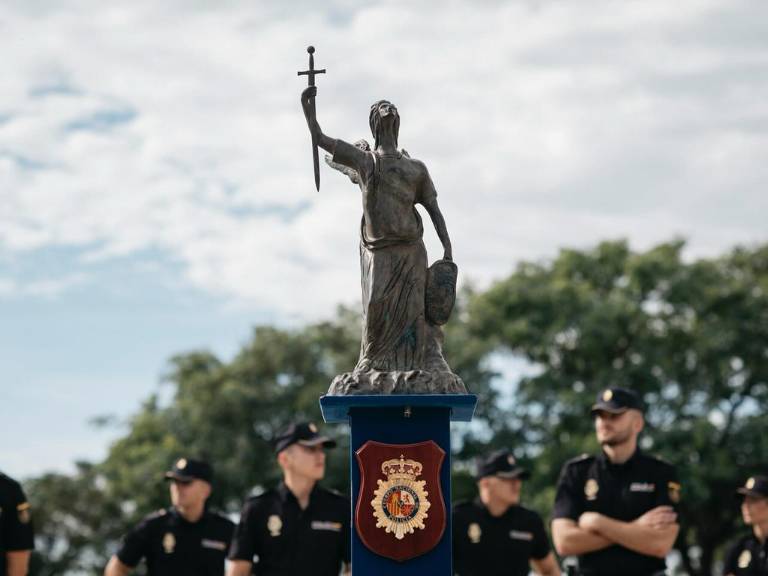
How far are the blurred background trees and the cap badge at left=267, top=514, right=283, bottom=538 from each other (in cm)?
1409

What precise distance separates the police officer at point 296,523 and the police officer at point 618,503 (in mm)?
1346

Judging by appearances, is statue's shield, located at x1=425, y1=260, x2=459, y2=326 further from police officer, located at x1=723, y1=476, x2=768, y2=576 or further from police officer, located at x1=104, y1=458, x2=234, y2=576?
police officer, located at x1=723, y1=476, x2=768, y2=576

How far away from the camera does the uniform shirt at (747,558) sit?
29.0 feet

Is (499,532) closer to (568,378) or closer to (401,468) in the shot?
(401,468)

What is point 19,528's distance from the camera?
26.5 feet

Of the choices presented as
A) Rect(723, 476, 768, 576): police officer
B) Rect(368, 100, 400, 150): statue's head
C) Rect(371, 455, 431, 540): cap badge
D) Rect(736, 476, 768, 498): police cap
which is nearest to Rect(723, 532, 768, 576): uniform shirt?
Rect(723, 476, 768, 576): police officer

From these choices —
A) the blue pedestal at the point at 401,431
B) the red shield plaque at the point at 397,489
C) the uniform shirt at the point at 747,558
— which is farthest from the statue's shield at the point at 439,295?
the uniform shirt at the point at 747,558

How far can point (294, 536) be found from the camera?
25.8 feet

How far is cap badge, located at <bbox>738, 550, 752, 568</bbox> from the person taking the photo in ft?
29.3

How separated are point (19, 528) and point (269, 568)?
1605 millimetres

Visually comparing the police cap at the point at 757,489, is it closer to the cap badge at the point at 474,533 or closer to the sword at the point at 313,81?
the cap badge at the point at 474,533

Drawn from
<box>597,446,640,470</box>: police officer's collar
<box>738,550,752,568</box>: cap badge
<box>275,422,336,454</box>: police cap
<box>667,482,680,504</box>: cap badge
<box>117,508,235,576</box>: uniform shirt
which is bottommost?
<box>738,550,752,568</box>: cap badge

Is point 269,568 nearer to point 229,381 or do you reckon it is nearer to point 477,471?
point 477,471

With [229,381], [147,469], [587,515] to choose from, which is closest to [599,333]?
[229,381]
